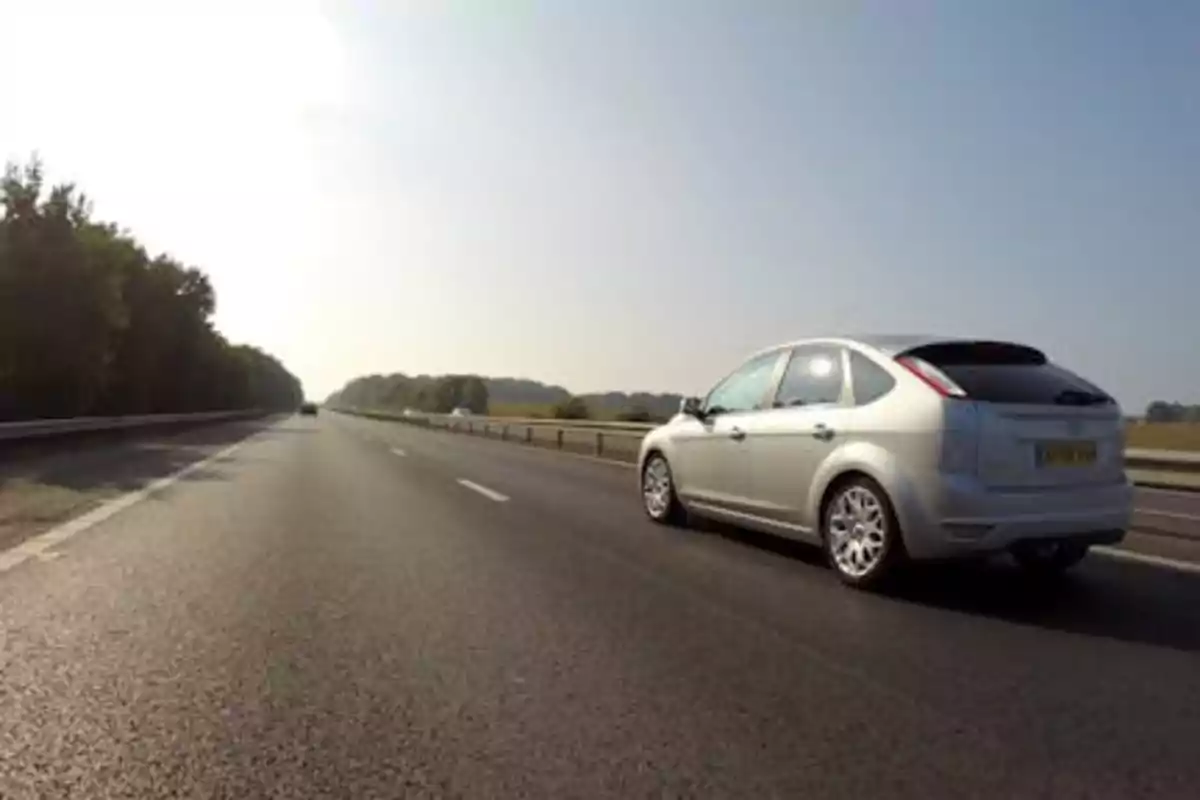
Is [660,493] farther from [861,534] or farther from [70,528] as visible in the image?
[70,528]

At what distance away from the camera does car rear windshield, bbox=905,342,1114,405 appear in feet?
20.3

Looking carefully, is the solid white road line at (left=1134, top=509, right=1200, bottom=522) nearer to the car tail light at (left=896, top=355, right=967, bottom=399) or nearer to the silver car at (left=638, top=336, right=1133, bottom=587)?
the silver car at (left=638, top=336, right=1133, bottom=587)

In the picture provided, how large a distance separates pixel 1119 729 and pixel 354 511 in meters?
8.27

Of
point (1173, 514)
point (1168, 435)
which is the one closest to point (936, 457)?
point (1173, 514)

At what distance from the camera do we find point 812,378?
749cm

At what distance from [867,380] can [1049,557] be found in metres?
1.74

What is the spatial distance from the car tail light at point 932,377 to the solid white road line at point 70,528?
20.1 feet

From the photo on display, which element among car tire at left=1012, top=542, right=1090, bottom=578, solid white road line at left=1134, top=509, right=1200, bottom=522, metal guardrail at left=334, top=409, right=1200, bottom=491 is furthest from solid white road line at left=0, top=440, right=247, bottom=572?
solid white road line at left=1134, top=509, right=1200, bottom=522

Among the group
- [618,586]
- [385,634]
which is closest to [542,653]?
[385,634]

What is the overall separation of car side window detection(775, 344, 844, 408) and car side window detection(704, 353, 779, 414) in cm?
27

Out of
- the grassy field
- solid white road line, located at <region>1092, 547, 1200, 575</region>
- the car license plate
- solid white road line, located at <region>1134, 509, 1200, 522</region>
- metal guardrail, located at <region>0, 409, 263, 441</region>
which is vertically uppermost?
the grassy field

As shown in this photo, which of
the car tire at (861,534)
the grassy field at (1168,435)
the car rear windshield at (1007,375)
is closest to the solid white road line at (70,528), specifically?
the car tire at (861,534)

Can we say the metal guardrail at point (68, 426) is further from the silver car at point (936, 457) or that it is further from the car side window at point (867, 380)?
the car side window at point (867, 380)

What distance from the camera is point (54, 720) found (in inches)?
143
